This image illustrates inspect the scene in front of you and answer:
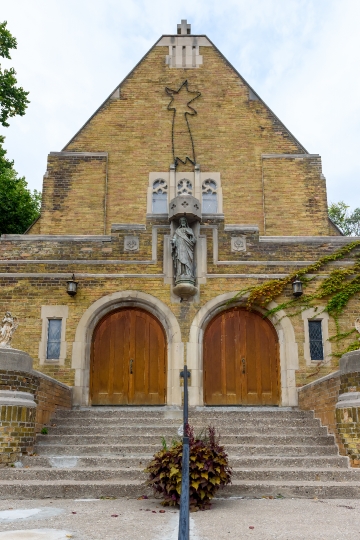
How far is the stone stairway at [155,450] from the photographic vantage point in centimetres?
669

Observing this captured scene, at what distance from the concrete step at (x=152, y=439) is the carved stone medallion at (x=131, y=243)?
15.4ft

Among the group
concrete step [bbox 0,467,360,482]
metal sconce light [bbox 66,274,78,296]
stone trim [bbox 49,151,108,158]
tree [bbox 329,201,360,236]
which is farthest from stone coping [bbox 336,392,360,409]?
tree [bbox 329,201,360,236]

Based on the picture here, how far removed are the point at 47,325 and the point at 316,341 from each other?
604 centimetres

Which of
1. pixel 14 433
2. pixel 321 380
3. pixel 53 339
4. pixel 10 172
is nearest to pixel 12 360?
pixel 14 433

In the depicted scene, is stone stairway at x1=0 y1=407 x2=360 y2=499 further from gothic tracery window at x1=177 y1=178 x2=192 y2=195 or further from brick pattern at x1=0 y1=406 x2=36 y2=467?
gothic tracery window at x1=177 y1=178 x2=192 y2=195

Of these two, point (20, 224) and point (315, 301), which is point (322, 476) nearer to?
point (315, 301)

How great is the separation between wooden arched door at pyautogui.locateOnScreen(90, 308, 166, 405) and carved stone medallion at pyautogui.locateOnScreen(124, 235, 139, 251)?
4.65 feet

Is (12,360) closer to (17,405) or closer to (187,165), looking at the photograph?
(17,405)

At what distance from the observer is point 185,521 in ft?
12.4

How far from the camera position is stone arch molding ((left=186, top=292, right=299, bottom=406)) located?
452 inches

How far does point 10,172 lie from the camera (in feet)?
79.2

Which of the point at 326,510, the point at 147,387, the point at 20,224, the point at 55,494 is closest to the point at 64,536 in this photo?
the point at 55,494

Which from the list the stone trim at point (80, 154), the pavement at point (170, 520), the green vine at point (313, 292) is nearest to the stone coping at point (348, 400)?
the pavement at point (170, 520)

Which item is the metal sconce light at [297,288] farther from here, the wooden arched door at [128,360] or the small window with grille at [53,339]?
the small window with grille at [53,339]
